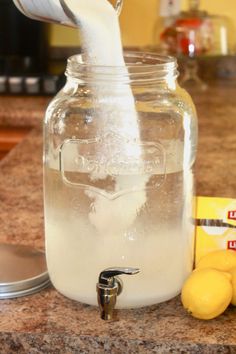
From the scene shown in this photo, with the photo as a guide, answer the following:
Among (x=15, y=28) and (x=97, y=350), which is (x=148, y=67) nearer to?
(x=97, y=350)

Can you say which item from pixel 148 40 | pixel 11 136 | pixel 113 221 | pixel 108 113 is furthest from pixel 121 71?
pixel 148 40

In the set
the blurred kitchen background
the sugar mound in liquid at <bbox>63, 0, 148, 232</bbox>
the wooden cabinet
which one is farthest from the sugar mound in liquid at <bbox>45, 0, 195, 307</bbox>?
the blurred kitchen background

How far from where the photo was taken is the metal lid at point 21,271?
34.9 inches

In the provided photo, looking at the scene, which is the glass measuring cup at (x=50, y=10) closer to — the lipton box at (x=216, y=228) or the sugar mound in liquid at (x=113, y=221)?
the sugar mound in liquid at (x=113, y=221)

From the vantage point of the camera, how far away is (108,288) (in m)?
0.79

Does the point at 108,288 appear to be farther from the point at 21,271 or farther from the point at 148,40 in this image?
the point at 148,40

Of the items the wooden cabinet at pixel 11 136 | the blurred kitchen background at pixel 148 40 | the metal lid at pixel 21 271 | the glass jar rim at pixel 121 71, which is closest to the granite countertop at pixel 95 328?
the metal lid at pixel 21 271

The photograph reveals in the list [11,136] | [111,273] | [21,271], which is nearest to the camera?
[111,273]

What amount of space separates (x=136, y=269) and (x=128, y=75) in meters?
0.22

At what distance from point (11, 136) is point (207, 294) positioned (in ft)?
4.79

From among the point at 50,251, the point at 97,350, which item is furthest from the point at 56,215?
the point at 97,350

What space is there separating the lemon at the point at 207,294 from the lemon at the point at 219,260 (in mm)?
39

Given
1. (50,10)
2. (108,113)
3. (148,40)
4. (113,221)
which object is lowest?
(148,40)

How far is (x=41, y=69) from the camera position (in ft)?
8.06
